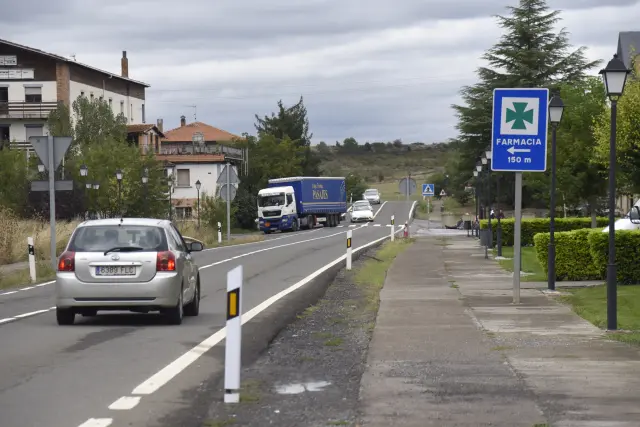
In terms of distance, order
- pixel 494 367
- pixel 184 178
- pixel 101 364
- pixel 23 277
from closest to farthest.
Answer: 1. pixel 494 367
2. pixel 101 364
3. pixel 23 277
4. pixel 184 178

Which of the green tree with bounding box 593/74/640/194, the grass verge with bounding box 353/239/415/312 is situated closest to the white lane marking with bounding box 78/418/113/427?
the grass verge with bounding box 353/239/415/312

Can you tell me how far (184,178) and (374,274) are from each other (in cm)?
6389

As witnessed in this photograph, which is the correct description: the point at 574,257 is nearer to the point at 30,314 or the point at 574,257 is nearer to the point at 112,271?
the point at 30,314

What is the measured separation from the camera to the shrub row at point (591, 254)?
67.8ft

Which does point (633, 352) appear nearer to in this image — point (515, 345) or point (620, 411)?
point (515, 345)

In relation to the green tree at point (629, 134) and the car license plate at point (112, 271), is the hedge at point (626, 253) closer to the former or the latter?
the car license plate at point (112, 271)

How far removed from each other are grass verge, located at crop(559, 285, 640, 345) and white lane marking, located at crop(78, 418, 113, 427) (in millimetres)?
6611

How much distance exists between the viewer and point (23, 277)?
26.1 m

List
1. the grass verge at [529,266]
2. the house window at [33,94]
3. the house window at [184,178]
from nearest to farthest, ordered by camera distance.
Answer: the grass verge at [529,266]
the house window at [33,94]
the house window at [184,178]

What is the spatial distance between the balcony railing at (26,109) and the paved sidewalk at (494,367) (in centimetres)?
6153

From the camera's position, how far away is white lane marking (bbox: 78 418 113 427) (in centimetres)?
776

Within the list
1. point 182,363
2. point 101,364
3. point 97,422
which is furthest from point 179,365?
point 97,422

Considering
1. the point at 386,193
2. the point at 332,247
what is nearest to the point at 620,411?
the point at 332,247

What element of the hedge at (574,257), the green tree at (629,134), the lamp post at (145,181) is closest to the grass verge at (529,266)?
the hedge at (574,257)
